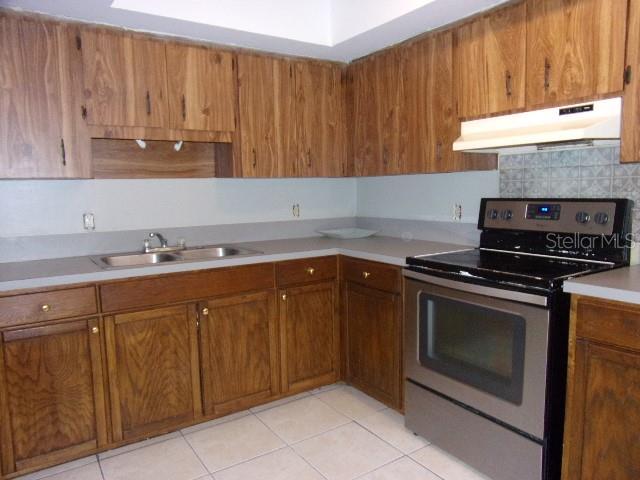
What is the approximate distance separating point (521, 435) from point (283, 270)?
1.43m

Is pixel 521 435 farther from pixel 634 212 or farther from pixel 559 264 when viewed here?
pixel 634 212

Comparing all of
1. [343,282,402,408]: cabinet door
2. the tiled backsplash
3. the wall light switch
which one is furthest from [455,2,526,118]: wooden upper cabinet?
the wall light switch

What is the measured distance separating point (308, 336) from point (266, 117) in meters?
1.36

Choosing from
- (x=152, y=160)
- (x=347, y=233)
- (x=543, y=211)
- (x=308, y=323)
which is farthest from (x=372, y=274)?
(x=152, y=160)

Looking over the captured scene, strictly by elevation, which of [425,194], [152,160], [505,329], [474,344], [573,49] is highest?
[573,49]

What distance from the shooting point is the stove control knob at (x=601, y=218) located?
201 cm

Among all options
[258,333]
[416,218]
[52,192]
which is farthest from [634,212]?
[52,192]

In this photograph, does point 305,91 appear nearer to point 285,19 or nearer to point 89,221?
point 285,19

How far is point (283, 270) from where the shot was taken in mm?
2654

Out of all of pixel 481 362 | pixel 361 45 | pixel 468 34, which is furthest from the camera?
pixel 361 45

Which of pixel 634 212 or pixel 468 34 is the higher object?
pixel 468 34

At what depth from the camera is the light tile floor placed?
2.10m

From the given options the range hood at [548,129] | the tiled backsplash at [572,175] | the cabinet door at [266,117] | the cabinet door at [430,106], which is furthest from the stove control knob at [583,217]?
the cabinet door at [266,117]

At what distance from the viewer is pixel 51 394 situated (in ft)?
6.86
